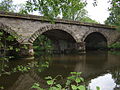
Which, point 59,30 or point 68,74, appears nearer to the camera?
point 68,74

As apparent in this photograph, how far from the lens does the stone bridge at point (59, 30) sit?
11.7 metres

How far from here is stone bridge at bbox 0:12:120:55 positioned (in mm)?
Result: 11742

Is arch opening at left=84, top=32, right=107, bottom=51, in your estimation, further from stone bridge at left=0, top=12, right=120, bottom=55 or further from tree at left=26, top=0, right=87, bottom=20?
tree at left=26, top=0, right=87, bottom=20

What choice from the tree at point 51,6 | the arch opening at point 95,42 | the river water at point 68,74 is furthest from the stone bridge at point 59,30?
the tree at point 51,6

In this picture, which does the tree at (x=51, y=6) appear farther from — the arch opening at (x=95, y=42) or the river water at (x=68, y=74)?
the arch opening at (x=95, y=42)

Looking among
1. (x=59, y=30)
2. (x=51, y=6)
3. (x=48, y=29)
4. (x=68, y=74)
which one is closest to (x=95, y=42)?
(x=59, y=30)

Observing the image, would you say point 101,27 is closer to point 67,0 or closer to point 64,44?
point 64,44

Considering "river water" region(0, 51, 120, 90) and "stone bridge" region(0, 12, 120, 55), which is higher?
"stone bridge" region(0, 12, 120, 55)

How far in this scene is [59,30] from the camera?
15016 mm

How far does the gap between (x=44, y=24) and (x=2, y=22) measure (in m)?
3.85

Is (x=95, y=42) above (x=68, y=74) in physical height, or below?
below

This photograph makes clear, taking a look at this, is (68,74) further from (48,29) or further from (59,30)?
(59,30)

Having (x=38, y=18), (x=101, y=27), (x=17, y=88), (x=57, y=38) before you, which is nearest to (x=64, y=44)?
(x=57, y=38)

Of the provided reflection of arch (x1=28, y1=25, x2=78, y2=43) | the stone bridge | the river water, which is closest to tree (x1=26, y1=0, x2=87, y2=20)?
the river water
